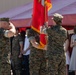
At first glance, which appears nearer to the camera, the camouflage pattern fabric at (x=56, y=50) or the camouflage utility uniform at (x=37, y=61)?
the camouflage pattern fabric at (x=56, y=50)

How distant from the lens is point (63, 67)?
6719mm

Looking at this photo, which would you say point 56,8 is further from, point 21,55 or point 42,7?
point 21,55

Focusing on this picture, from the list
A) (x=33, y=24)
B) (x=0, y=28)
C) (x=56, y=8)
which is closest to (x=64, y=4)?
(x=56, y=8)

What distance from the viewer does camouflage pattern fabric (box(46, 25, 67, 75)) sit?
6582 millimetres

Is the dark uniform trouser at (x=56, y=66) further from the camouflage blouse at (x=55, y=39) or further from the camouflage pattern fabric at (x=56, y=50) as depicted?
the camouflage blouse at (x=55, y=39)

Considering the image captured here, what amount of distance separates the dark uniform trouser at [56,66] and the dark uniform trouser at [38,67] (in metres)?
0.62

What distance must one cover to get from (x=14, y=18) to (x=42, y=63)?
294 centimetres

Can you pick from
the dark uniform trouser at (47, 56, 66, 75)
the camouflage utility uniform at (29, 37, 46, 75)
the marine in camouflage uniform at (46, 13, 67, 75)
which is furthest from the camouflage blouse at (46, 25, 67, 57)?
the camouflage utility uniform at (29, 37, 46, 75)

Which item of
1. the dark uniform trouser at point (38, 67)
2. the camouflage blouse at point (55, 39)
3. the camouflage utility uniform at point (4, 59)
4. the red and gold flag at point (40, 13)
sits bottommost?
the dark uniform trouser at point (38, 67)

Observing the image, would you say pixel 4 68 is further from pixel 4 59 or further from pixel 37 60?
pixel 37 60

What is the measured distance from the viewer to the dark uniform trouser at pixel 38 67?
7336mm

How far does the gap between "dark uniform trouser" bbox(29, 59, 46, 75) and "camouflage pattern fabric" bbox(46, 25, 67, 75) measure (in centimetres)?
62

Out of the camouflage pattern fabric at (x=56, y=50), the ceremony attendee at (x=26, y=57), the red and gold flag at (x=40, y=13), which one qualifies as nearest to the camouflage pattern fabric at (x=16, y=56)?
the ceremony attendee at (x=26, y=57)

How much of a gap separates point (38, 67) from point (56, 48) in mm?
915
